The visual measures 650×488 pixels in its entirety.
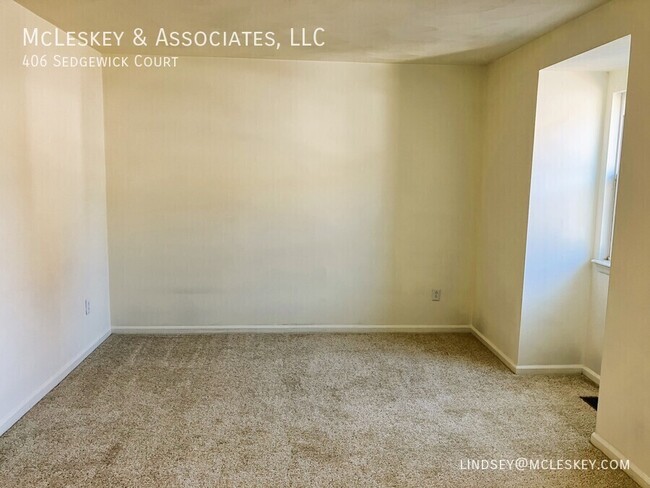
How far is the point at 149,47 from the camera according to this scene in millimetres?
3734

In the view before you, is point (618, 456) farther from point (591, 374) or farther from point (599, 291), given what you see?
point (599, 291)

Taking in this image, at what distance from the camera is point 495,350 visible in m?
3.92

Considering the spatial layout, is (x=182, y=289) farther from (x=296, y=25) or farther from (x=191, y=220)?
(x=296, y=25)

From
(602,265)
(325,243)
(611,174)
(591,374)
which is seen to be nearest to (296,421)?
(325,243)

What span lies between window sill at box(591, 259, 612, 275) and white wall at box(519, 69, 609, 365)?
0.06 metres

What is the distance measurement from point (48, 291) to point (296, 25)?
94.4 inches

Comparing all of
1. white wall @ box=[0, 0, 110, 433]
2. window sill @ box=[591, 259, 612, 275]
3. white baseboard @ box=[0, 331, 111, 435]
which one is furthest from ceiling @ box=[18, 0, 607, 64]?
white baseboard @ box=[0, 331, 111, 435]

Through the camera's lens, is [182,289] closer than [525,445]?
No

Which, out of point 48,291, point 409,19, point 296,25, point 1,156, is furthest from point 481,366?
point 1,156

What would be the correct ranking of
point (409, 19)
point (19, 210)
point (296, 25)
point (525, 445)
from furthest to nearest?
1. point (296, 25)
2. point (409, 19)
3. point (19, 210)
4. point (525, 445)

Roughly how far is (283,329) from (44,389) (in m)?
1.96

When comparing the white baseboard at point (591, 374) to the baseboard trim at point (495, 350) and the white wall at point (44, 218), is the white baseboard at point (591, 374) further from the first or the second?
the white wall at point (44, 218)

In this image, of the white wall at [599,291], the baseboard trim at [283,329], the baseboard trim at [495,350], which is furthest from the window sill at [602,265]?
the baseboard trim at [283,329]

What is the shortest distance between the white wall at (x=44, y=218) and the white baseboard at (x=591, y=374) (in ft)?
12.2
